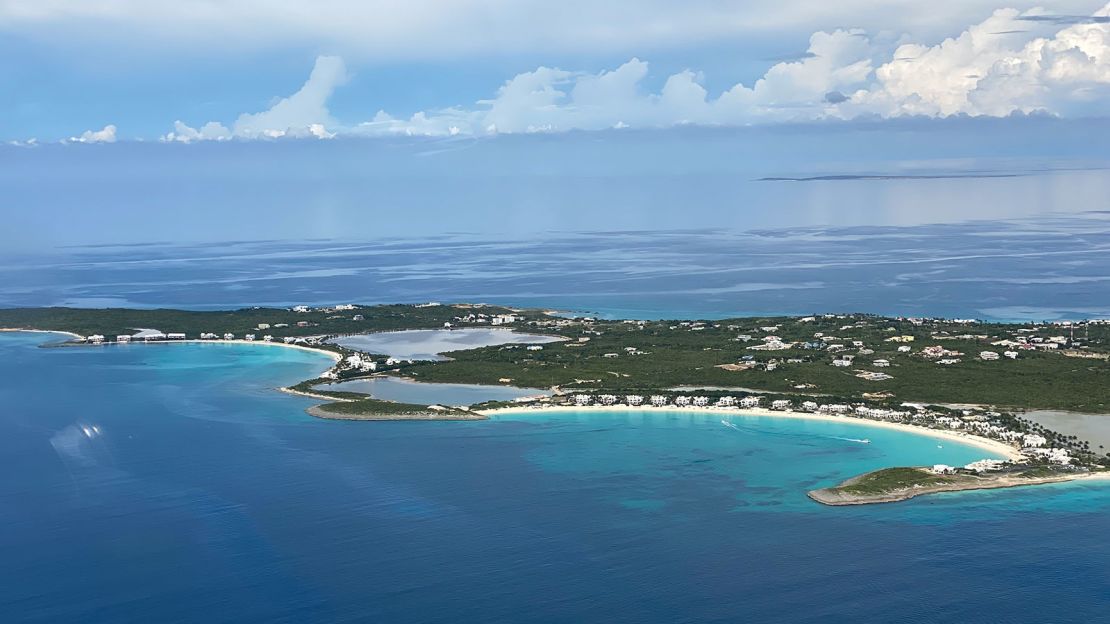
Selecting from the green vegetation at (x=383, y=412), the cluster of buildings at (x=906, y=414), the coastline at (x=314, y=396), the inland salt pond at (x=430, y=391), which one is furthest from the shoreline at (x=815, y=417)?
the coastline at (x=314, y=396)

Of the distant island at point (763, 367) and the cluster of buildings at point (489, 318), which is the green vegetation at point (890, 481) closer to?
the distant island at point (763, 367)

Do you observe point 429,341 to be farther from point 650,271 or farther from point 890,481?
point 650,271

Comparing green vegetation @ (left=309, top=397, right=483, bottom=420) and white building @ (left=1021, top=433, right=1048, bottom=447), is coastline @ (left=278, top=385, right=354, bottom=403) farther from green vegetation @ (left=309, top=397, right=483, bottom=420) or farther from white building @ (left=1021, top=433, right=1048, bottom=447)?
white building @ (left=1021, top=433, right=1048, bottom=447)

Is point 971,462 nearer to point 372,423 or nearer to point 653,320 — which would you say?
point 372,423

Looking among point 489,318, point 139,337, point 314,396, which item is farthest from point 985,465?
point 139,337

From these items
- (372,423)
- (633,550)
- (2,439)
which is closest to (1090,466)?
(633,550)

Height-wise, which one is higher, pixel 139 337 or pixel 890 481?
pixel 139 337

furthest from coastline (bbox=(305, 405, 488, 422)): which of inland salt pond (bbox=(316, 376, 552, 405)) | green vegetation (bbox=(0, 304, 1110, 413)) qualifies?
green vegetation (bbox=(0, 304, 1110, 413))
